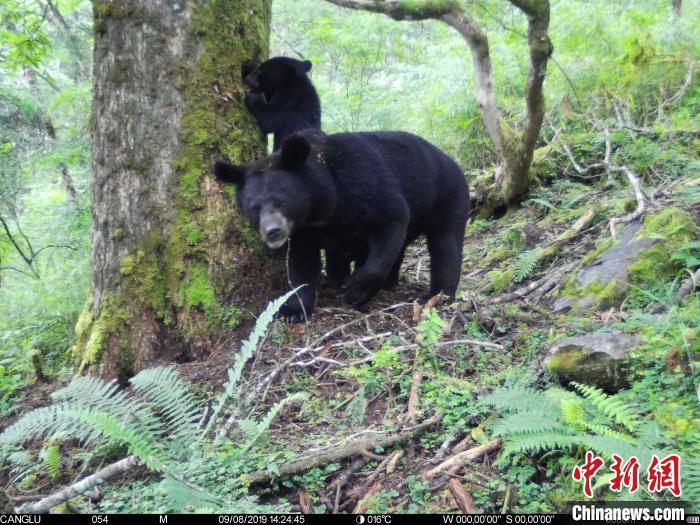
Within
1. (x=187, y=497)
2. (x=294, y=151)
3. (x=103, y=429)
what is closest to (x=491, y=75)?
(x=294, y=151)

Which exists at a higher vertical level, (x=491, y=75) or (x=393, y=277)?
(x=491, y=75)

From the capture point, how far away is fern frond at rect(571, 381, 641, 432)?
2.64 meters

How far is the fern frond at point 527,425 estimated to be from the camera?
2686 millimetres

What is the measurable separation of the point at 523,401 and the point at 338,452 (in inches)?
39.2

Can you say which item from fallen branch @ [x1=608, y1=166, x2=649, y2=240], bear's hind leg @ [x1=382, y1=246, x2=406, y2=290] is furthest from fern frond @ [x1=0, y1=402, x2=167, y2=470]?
fallen branch @ [x1=608, y1=166, x2=649, y2=240]

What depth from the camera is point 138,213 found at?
4.44 meters

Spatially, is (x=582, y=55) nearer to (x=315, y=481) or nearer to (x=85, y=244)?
(x=85, y=244)

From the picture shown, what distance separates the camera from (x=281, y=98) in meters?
5.57

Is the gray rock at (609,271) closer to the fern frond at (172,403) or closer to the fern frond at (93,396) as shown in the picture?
the fern frond at (172,403)

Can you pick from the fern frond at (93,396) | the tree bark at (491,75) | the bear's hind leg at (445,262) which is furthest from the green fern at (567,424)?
the tree bark at (491,75)

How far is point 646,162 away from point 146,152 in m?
6.51

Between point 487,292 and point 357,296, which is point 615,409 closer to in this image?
point 357,296

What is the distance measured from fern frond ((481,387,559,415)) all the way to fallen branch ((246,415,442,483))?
1.28 ft

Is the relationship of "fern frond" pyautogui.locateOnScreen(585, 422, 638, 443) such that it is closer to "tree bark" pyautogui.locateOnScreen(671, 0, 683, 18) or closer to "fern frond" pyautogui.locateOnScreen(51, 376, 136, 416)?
"fern frond" pyautogui.locateOnScreen(51, 376, 136, 416)
